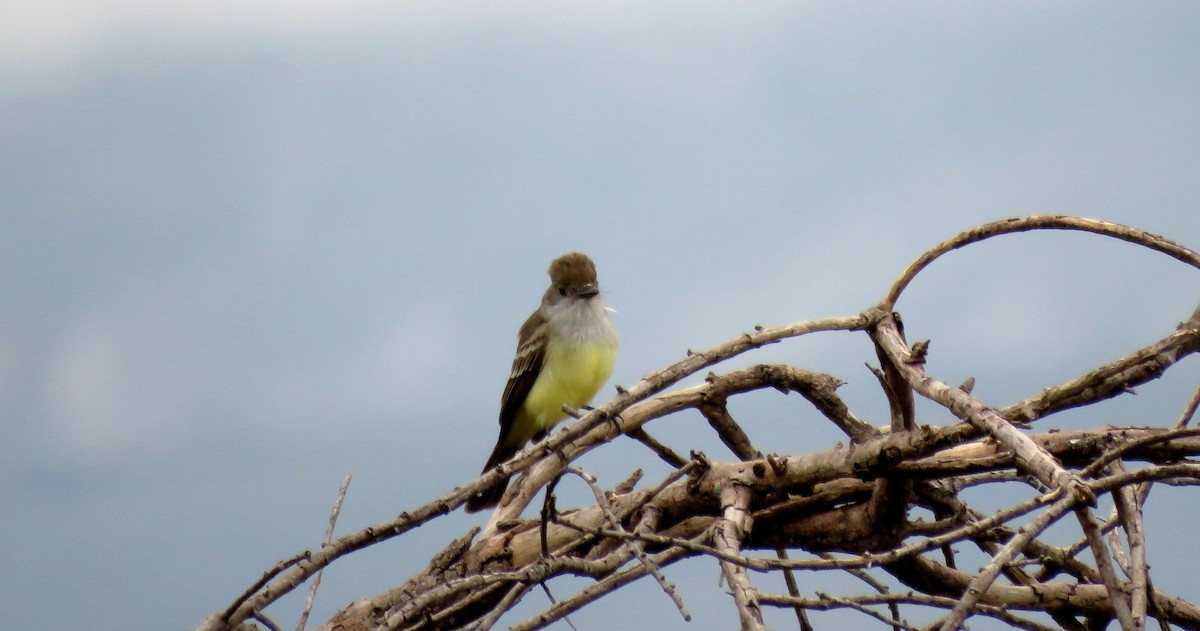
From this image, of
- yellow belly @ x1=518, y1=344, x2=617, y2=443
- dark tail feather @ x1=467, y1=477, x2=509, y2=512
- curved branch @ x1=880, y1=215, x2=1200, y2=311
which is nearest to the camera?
curved branch @ x1=880, y1=215, x2=1200, y2=311

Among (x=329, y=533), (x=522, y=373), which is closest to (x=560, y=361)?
(x=522, y=373)

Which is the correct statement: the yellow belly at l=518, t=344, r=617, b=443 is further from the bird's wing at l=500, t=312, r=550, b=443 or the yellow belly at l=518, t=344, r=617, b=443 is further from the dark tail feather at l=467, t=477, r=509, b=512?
the dark tail feather at l=467, t=477, r=509, b=512

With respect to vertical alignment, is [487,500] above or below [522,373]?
below

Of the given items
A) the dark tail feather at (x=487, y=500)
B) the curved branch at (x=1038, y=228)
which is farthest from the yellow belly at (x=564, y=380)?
the curved branch at (x=1038, y=228)

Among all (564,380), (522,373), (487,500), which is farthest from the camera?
(522,373)

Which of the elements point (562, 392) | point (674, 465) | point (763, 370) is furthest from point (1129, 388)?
point (562, 392)

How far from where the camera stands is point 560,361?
575 cm

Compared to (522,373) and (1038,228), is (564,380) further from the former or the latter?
(1038,228)

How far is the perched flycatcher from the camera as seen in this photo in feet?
18.8

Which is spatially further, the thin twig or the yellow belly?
the yellow belly

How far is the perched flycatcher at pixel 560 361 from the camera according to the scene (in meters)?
5.73

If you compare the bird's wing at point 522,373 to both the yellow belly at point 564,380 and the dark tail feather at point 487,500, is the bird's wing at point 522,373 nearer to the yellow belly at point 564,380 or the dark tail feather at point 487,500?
the yellow belly at point 564,380

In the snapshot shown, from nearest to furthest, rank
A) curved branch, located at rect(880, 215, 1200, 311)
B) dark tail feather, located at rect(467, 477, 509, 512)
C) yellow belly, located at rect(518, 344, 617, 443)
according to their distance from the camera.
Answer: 1. curved branch, located at rect(880, 215, 1200, 311)
2. dark tail feather, located at rect(467, 477, 509, 512)
3. yellow belly, located at rect(518, 344, 617, 443)

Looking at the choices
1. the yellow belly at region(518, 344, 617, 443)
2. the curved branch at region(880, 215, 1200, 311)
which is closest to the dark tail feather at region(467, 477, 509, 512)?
→ the yellow belly at region(518, 344, 617, 443)
